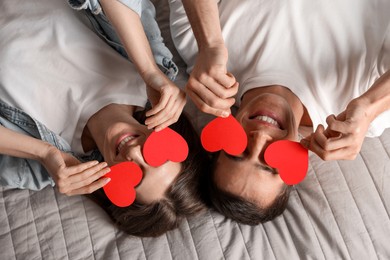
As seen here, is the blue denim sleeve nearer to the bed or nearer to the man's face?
the man's face

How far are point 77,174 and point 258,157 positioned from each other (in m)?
0.42

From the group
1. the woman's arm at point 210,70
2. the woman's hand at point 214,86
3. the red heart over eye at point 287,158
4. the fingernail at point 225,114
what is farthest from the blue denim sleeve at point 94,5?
the red heart over eye at point 287,158

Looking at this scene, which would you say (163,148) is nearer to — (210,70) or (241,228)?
(210,70)

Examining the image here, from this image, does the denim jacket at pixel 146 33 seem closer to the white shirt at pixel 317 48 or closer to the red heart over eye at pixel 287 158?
the white shirt at pixel 317 48

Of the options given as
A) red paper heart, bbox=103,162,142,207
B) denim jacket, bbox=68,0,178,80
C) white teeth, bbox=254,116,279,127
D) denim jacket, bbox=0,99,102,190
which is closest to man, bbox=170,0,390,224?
white teeth, bbox=254,116,279,127

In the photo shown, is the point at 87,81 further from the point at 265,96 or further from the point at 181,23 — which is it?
the point at 265,96

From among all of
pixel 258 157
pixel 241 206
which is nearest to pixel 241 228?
pixel 241 206

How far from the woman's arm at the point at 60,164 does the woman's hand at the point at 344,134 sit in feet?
1.55

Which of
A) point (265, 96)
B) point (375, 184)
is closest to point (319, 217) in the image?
point (375, 184)

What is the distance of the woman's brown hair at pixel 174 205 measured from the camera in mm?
1182

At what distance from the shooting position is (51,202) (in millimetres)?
1313

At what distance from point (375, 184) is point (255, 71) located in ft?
1.49

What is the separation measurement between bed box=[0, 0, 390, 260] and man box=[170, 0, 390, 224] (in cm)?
8

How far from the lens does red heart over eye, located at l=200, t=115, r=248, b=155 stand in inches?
44.0
